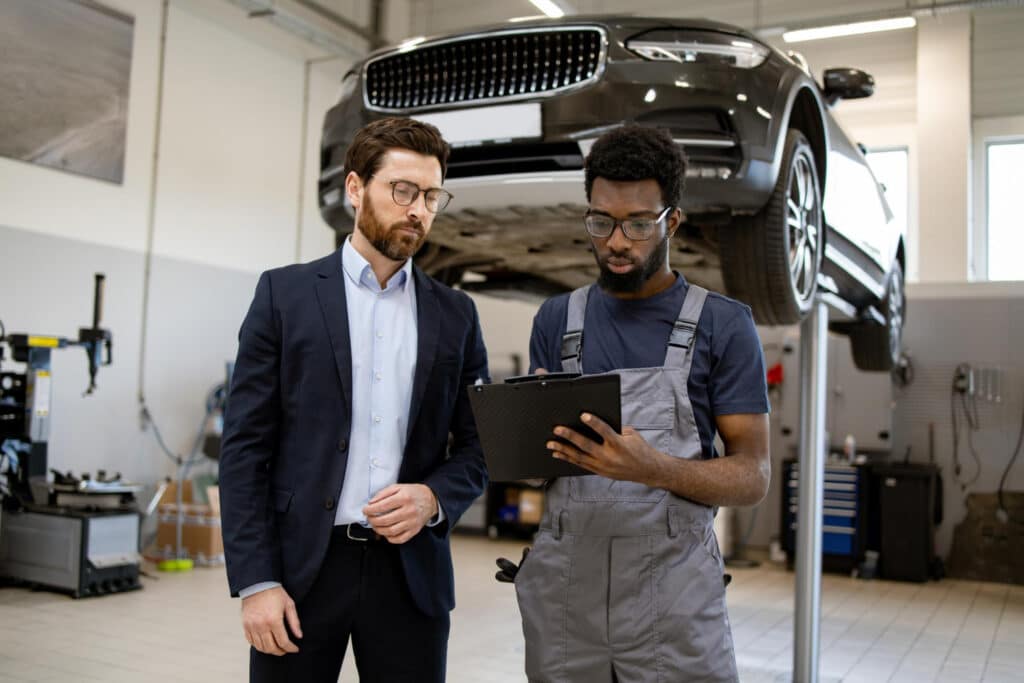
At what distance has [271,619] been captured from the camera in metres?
1.36

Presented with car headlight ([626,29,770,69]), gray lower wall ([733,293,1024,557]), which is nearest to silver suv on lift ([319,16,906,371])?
car headlight ([626,29,770,69])

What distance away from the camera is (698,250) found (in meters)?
3.42

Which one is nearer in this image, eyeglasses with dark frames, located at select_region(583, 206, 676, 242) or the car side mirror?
eyeglasses with dark frames, located at select_region(583, 206, 676, 242)

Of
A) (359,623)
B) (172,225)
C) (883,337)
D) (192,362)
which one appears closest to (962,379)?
(883,337)

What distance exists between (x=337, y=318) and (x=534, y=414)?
38 centimetres

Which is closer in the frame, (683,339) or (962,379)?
(683,339)

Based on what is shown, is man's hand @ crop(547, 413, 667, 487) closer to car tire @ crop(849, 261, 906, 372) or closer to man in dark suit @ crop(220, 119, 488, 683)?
man in dark suit @ crop(220, 119, 488, 683)

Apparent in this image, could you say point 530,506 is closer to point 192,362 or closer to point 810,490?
point 192,362

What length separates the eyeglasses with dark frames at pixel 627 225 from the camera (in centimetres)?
146

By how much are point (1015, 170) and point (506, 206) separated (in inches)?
318

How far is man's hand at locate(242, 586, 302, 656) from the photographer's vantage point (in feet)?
4.46

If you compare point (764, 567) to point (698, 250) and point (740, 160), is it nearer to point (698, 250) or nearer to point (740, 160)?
point (698, 250)

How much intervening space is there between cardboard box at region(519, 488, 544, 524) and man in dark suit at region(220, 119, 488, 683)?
6.90 m

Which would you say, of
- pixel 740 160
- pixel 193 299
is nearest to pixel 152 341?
pixel 193 299
